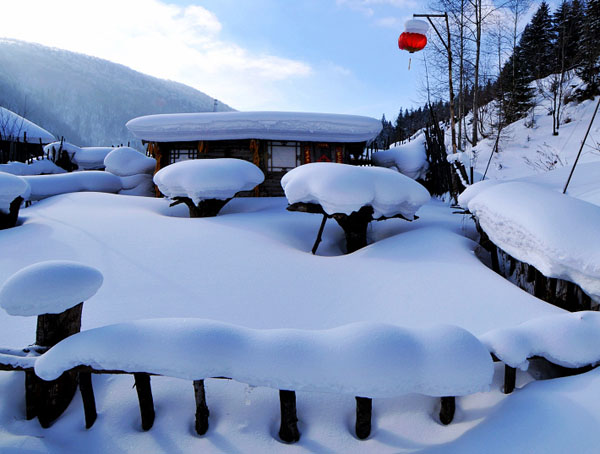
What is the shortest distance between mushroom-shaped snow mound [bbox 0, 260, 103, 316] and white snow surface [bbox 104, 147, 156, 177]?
1138 centimetres

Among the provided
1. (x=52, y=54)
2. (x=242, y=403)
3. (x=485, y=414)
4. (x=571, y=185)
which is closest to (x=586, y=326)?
(x=485, y=414)

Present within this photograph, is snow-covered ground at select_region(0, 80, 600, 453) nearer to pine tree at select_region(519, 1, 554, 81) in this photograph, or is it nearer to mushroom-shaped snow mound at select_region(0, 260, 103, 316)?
mushroom-shaped snow mound at select_region(0, 260, 103, 316)

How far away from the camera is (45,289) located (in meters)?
1.93

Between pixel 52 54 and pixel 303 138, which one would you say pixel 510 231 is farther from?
pixel 52 54

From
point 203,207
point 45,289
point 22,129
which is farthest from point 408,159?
point 22,129

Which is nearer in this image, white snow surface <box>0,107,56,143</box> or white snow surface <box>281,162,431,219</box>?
white snow surface <box>281,162,431,219</box>

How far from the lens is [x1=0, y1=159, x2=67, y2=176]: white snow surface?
40.6ft

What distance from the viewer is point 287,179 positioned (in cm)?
650

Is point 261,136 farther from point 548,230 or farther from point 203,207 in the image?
point 548,230

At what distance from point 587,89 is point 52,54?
181 feet

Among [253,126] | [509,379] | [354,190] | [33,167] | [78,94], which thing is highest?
[78,94]

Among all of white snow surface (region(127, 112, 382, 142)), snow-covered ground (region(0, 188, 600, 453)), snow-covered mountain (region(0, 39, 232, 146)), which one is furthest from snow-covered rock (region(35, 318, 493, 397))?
snow-covered mountain (region(0, 39, 232, 146))

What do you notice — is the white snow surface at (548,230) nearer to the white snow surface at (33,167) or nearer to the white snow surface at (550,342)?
the white snow surface at (550,342)

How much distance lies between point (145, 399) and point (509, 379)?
2360 mm
